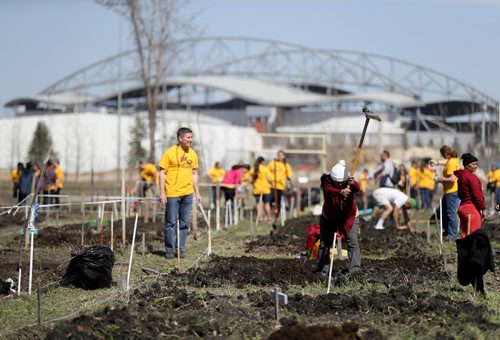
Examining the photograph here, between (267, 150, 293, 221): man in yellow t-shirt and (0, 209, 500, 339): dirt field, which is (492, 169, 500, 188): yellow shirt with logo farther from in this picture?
(0, 209, 500, 339): dirt field

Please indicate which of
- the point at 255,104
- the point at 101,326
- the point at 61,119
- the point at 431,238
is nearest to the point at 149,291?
the point at 101,326

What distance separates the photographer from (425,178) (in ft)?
93.0

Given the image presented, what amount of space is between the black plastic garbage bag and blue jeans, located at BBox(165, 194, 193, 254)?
309 cm

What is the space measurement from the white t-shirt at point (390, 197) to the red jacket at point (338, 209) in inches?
294

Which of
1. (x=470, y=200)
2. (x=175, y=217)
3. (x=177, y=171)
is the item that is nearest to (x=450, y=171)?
(x=470, y=200)

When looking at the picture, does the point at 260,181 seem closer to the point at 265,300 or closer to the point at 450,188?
the point at 450,188

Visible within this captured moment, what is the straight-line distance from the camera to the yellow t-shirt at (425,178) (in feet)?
93.0

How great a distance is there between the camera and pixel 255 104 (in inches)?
3807

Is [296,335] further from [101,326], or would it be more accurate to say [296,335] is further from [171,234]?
[171,234]

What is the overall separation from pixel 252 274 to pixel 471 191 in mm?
3058

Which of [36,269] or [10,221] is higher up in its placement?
[36,269]

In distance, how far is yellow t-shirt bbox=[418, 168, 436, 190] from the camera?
93.0 ft

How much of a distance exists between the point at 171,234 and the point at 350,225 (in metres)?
3.50

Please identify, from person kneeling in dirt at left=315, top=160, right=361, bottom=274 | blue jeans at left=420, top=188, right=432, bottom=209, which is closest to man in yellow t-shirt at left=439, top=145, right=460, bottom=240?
person kneeling in dirt at left=315, top=160, right=361, bottom=274
